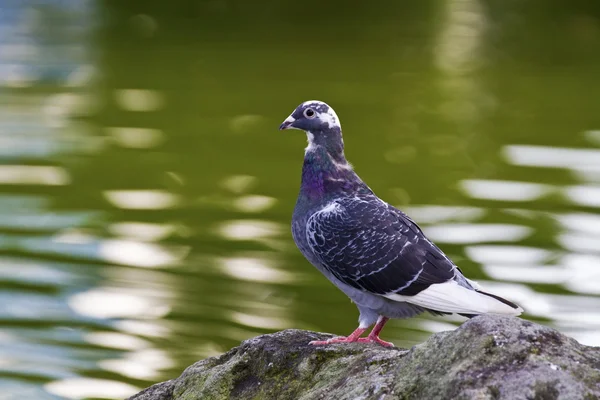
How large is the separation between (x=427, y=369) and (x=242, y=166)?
13.3m

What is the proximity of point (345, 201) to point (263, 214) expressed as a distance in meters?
8.89

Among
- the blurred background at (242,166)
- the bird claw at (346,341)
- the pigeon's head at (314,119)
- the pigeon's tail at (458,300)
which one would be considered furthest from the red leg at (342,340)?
the blurred background at (242,166)

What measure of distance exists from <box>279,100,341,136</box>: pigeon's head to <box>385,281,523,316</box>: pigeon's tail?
4.18ft

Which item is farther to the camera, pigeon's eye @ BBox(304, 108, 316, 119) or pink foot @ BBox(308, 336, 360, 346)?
pigeon's eye @ BBox(304, 108, 316, 119)

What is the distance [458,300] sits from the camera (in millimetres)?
6531

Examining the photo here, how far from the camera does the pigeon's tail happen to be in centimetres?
640

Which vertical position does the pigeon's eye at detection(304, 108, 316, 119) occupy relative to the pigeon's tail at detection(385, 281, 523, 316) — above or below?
above

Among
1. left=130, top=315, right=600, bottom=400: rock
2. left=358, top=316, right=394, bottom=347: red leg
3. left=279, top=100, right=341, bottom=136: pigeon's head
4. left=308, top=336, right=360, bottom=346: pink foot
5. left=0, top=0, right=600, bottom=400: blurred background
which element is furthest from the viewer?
left=0, top=0, right=600, bottom=400: blurred background

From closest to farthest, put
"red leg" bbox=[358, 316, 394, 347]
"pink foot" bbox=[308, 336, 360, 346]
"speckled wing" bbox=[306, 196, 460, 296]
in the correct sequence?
"pink foot" bbox=[308, 336, 360, 346] → "red leg" bbox=[358, 316, 394, 347] → "speckled wing" bbox=[306, 196, 460, 296]

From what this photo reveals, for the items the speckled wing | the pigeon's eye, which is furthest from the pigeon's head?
the speckled wing

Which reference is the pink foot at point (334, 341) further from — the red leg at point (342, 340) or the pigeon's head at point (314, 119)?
the pigeon's head at point (314, 119)

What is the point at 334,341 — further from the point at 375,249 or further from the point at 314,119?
the point at 314,119

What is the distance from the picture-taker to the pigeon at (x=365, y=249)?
263 inches

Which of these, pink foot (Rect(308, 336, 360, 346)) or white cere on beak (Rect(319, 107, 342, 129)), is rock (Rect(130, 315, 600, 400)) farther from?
white cere on beak (Rect(319, 107, 342, 129))
